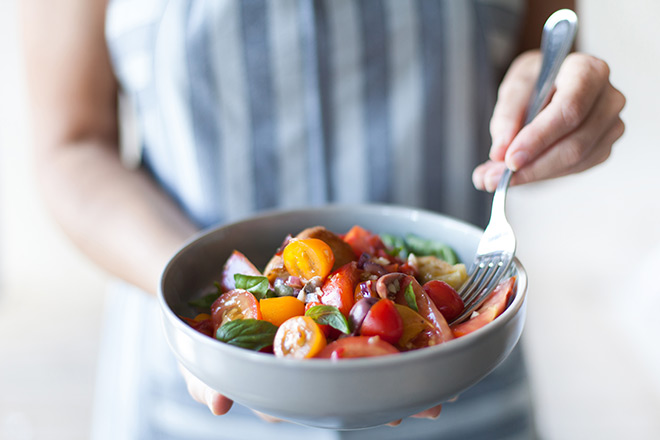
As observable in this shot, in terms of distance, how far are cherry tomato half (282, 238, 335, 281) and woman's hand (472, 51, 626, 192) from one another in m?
0.27

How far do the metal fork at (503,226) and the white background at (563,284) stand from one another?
993 mm

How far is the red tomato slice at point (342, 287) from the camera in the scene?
0.62 meters

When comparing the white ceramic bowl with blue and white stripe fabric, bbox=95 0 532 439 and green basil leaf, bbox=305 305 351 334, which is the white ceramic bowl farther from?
blue and white stripe fabric, bbox=95 0 532 439

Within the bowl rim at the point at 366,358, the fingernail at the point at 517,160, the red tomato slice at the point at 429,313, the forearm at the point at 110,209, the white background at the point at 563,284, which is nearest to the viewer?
the bowl rim at the point at 366,358

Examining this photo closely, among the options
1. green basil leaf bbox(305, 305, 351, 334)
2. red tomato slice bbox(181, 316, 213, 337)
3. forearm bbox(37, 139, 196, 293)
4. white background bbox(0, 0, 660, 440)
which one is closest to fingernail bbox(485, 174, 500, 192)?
green basil leaf bbox(305, 305, 351, 334)

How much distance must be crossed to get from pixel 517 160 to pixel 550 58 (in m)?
0.19

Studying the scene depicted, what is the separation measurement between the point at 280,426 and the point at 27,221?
2494mm

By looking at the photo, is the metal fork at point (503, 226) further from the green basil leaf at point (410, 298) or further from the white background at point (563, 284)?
the white background at point (563, 284)

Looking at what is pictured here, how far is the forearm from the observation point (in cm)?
100

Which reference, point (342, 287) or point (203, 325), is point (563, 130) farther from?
point (203, 325)

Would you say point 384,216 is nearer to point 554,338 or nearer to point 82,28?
point 82,28

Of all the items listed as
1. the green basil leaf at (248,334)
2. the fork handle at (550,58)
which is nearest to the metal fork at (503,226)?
the fork handle at (550,58)

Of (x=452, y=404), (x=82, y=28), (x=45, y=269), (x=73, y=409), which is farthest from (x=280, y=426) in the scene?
(x=45, y=269)

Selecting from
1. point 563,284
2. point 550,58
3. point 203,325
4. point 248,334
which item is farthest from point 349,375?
point 563,284
